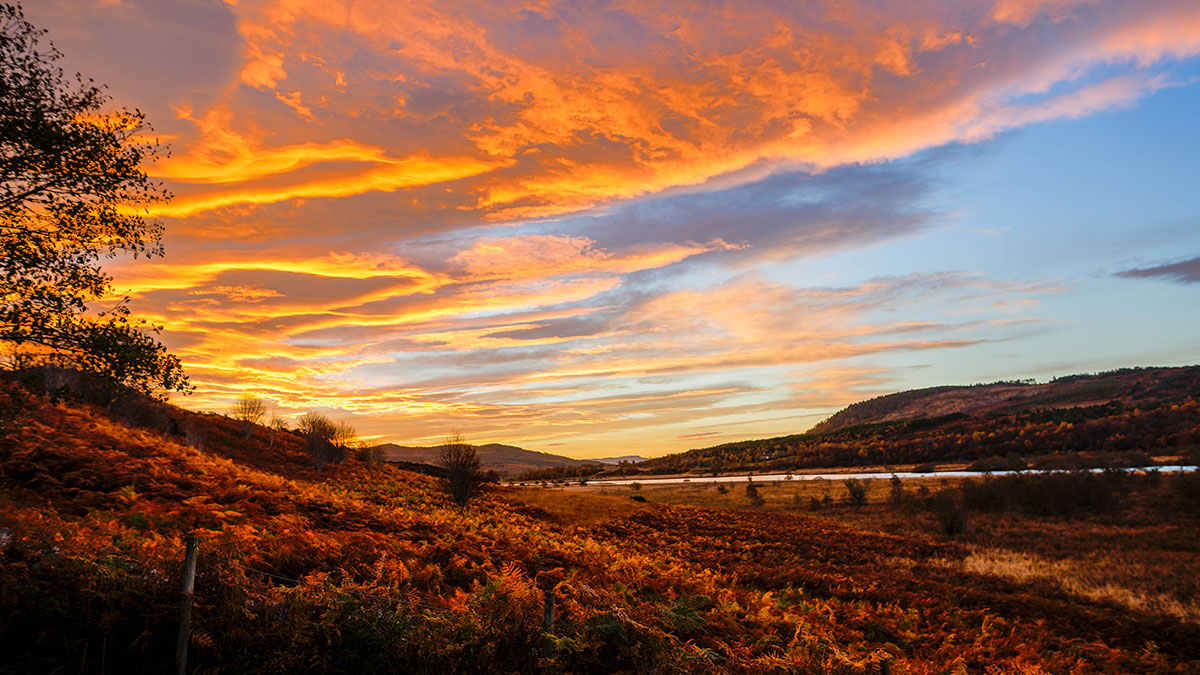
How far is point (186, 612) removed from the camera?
20.2ft

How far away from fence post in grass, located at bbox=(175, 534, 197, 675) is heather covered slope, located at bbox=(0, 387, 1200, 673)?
0.17 meters

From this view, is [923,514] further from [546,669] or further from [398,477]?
[546,669]

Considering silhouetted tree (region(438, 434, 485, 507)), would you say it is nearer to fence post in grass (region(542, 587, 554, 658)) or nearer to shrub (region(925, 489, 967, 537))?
fence post in grass (region(542, 587, 554, 658))

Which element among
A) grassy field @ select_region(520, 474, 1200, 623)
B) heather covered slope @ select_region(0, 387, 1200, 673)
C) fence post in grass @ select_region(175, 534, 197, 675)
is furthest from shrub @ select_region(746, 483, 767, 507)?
fence post in grass @ select_region(175, 534, 197, 675)

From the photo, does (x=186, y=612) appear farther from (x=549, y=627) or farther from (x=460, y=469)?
(x=460, y=469)

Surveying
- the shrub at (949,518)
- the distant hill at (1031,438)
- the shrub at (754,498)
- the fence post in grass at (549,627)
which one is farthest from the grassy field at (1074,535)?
the fence post in grass at (549,627)

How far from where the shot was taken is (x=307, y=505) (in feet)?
51.6

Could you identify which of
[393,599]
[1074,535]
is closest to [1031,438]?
[1074,535]

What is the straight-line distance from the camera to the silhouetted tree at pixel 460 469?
32.8 metres

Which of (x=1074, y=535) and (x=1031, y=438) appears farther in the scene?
(x=1031, y=438)

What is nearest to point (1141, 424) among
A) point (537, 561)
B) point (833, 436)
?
point (833, 436)

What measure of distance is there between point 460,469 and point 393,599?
26757mm

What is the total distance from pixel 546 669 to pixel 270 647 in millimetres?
3317

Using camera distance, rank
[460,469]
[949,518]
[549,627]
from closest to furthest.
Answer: [549,627] < [460,469] < [949,518]
